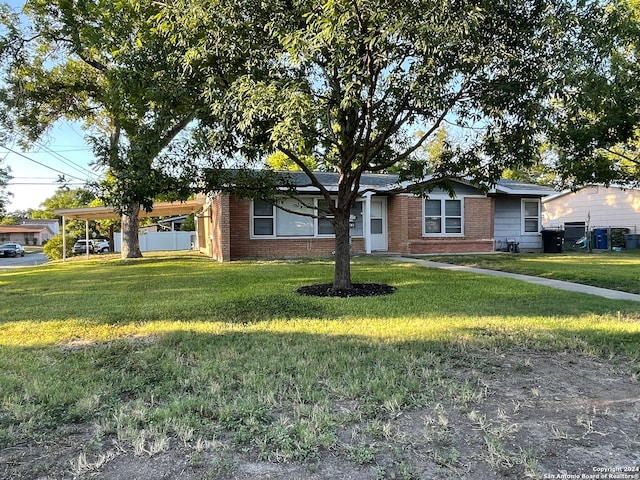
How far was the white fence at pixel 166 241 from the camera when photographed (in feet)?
115

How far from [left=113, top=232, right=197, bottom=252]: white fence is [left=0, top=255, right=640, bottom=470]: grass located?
2708cm

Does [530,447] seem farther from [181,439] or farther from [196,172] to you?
[196,172]

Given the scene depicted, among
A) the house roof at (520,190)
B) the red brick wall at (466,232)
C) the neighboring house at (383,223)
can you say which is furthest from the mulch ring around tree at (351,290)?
the house roof at (520,190)

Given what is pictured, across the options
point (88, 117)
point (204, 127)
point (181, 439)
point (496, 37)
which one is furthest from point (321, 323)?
point (88, 117)

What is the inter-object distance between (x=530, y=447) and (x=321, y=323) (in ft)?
11.4

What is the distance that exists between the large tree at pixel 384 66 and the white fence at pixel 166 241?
2970 cm

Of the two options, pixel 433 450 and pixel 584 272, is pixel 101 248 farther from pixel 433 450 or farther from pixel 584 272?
pixel 433 450

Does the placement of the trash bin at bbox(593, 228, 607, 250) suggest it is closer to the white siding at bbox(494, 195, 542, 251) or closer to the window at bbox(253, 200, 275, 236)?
the white siding at bbox(494, 195, 542, 251)

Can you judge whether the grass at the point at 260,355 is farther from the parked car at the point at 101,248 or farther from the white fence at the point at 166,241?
the parked car at the point at 101,248

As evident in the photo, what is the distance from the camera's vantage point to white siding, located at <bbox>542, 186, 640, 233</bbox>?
24609 mm

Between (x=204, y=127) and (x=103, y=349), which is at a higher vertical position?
(x=204, y=127)

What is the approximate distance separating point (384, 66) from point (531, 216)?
55.3 ft

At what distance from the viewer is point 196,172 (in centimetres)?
818

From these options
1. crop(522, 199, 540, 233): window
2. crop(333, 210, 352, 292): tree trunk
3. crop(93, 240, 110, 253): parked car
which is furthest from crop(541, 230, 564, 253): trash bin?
crop(93, 240, 110, 253): parked car
